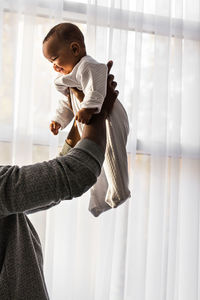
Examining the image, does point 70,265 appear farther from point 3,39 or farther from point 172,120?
point 3,39

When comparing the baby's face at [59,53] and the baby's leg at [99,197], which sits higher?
the baby's face at [59,53]

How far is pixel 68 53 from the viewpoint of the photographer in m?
1.17

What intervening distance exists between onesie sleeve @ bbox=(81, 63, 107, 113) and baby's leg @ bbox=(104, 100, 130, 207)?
9cm

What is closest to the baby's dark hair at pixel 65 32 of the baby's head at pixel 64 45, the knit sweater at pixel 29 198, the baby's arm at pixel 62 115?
the baby's head at pixel 64 45

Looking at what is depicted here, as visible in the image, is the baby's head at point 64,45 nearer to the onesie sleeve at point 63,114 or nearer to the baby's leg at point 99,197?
the onesie sleeve at point 63,114

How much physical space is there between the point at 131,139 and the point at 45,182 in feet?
3.65

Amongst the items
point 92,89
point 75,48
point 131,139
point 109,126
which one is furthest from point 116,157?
point 131,139

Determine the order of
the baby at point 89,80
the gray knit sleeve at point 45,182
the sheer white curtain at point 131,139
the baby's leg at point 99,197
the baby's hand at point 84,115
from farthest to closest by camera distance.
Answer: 1. the sheer white curtain at point 131,139
2. the baby's leg at point 99,197
3. the baby at point 89,80
4. the baby's hand at point 84,115
5. the gray knit sleeve at point 45,182

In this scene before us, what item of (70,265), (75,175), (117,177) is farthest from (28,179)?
(70,265)

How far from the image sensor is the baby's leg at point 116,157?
1152mm

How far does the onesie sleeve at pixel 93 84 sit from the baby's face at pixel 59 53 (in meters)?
0.07

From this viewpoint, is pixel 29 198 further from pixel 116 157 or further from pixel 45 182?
pixel 116 157

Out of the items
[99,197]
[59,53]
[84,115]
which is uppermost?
[59,53]

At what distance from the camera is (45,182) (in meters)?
0.92
